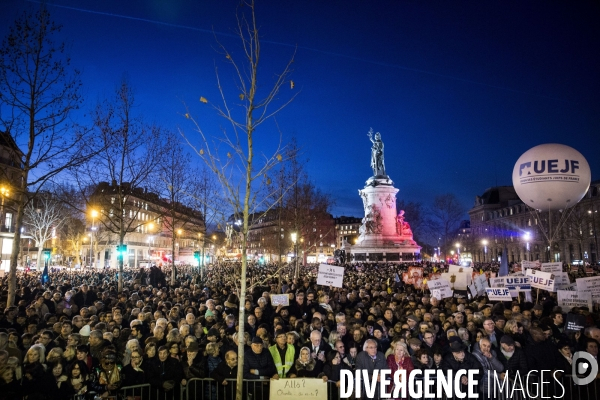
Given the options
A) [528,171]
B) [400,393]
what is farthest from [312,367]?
[528,171]

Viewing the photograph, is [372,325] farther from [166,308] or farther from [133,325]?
[166,308]

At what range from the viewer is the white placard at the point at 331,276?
1491 cm

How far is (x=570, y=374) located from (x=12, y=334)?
10.8 metres

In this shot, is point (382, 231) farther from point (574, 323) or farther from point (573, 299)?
point (574, 323)

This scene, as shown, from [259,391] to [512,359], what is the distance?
4625 mm

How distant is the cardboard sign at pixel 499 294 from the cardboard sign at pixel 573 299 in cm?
145

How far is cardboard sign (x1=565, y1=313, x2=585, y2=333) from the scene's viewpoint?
971cm

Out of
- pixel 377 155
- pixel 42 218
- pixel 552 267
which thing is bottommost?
pixel 552 267

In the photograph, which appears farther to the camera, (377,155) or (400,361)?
(377,155)

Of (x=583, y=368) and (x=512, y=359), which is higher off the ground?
(x=512, y=359)

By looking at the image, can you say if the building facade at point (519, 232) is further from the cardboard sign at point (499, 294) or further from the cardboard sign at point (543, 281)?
the cardboard sign at point (499, 294)

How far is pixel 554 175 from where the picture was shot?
749 inches

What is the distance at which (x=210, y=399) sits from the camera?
7.45 metres

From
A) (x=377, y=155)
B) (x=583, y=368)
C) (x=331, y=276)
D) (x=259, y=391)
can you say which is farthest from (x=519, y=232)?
(x=259, y=391)
